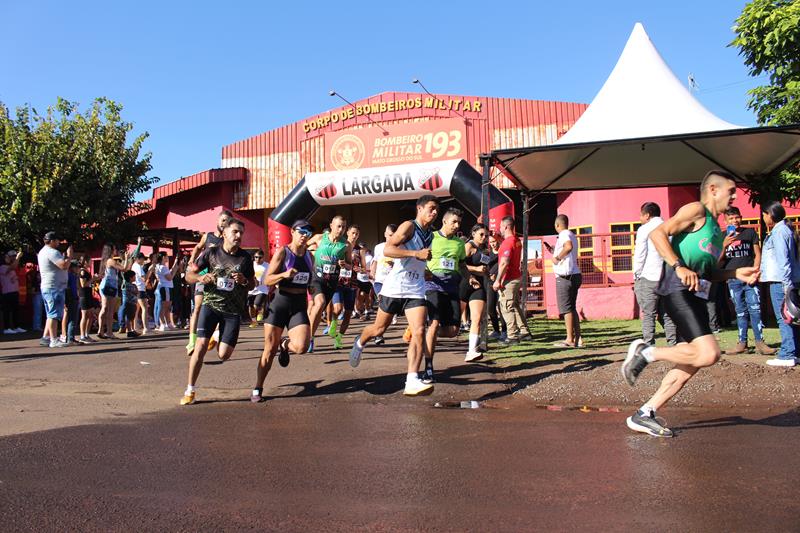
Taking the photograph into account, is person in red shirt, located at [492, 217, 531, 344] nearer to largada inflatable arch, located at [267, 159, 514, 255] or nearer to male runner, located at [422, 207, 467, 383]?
male runner, located at [422, 207, 467, 383]

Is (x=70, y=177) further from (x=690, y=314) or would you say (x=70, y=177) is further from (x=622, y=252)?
(x=690, y=314)

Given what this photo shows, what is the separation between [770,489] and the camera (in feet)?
12.8

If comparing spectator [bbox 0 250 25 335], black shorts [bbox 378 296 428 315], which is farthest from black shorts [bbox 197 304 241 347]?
spectator [bbox 0 250 25 335]

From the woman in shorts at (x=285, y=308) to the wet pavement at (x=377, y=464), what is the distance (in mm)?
464

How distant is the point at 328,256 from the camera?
10.1 m

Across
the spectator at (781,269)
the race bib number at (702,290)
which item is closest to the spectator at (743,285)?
the spectator at (781,269)

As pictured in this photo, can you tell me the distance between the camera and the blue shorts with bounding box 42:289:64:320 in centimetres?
1189

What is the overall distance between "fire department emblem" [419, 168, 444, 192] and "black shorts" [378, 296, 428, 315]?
12.1 meters

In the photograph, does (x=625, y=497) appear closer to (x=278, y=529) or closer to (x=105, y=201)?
(x=278, y=529)

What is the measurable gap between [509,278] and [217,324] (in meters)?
5.13

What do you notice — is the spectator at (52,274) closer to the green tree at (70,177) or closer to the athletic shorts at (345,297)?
the athletic shorts at (345,297)

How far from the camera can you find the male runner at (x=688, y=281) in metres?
5.16

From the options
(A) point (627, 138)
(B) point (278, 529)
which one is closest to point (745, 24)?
(A) point (627, 138)

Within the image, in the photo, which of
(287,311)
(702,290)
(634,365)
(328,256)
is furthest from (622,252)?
(702,290)
